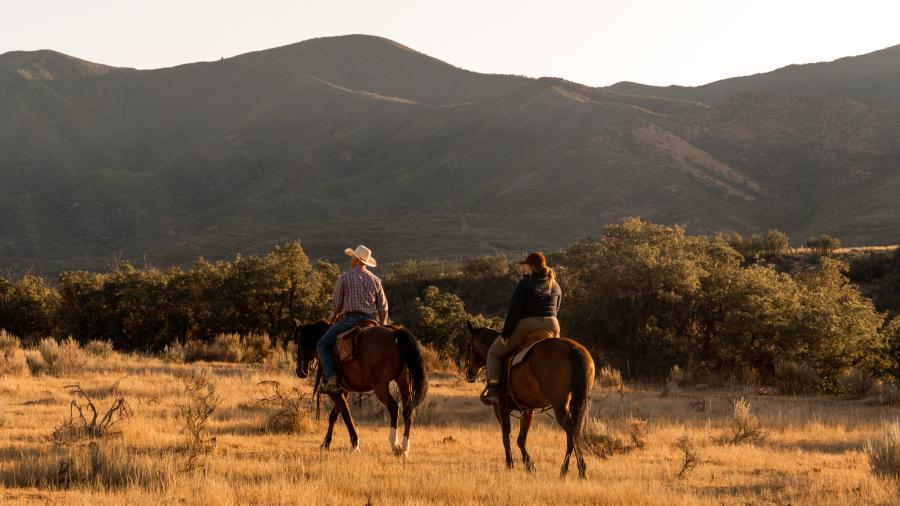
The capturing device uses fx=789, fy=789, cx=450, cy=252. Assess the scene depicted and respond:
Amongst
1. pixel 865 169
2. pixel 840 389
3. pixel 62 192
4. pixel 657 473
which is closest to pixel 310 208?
pixel 62 192

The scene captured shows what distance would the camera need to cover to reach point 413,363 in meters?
10.2

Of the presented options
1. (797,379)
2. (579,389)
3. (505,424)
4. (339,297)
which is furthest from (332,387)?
(797,379)

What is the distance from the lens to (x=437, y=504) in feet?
24.2

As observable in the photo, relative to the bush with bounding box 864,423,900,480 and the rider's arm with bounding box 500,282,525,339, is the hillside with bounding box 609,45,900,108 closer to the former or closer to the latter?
the bush with bounding box 864,423,900,480

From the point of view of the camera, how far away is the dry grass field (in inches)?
305

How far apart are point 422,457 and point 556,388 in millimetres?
2423

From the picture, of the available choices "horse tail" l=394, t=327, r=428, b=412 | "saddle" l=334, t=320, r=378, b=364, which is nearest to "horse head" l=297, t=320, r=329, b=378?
"saddle" l=334, t=320, r=378, b=364

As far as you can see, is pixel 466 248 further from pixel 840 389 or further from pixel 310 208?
pixel 840 389

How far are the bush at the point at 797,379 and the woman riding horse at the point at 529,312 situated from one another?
492 inches

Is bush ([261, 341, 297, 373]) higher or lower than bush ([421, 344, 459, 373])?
higher

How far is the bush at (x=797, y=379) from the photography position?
19.7 m

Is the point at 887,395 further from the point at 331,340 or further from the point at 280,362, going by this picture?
the point at 280,362

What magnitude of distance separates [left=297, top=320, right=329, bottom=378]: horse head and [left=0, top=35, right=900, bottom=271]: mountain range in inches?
Result: 2548

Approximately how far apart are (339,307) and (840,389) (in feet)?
48.3
